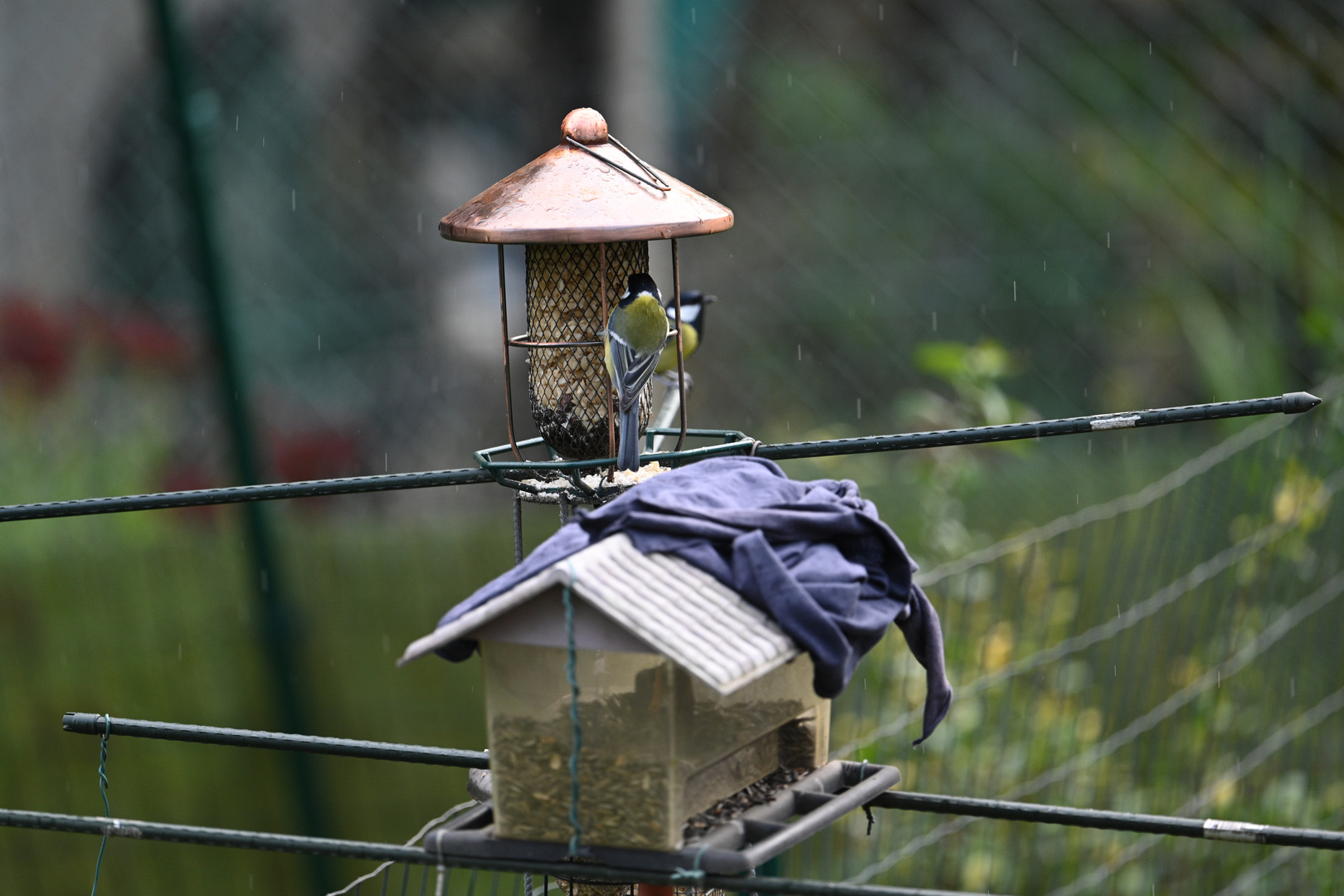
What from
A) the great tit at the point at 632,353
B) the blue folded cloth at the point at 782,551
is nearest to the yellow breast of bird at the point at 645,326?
the great tit at the point at 632,353

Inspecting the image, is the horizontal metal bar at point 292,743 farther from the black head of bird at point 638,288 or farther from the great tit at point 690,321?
the great tit at point 690,321

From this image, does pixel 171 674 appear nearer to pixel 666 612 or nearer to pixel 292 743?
pixel 292 743

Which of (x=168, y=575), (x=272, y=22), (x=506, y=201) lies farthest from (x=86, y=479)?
(x=506, y=201)

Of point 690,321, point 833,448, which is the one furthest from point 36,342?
point 833,448

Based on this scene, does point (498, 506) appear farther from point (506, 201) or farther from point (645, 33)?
point (506, 201)

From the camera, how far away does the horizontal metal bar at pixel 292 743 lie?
1.94 meters

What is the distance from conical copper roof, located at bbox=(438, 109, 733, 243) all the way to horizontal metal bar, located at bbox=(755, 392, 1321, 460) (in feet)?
1.34

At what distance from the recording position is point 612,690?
1.54m

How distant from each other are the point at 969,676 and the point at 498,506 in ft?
4.66

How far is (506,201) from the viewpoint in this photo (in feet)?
7.23

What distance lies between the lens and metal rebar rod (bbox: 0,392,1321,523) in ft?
6.00

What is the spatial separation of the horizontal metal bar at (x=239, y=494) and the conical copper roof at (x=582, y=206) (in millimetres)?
360

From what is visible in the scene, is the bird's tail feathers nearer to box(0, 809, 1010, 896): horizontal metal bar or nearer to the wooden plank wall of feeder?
the wooden plank wall of feeder

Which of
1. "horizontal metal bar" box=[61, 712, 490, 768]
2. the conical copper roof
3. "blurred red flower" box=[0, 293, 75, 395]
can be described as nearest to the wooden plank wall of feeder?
the conical copper roof
